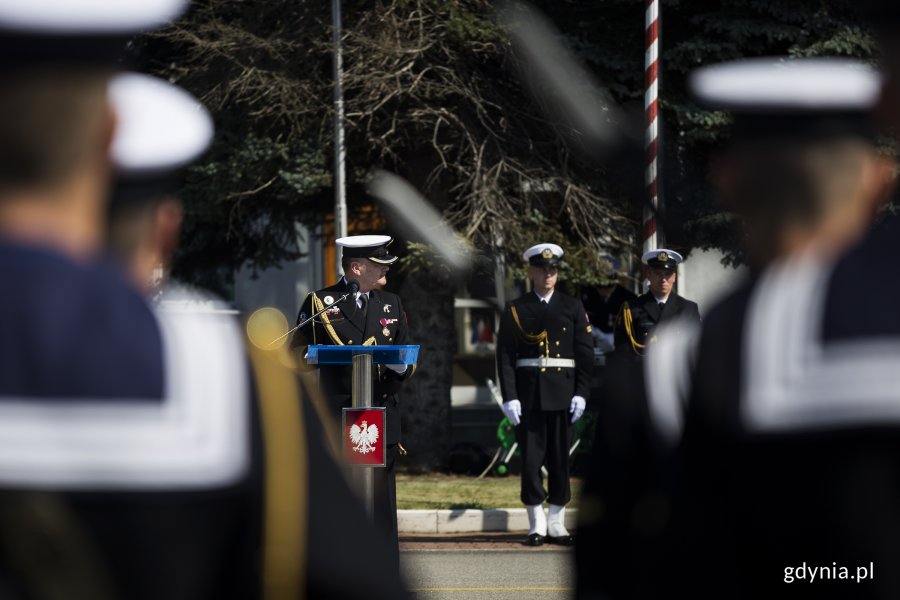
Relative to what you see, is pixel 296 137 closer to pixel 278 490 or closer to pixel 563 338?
pixel 563 338

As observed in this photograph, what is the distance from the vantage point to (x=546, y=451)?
1107cm

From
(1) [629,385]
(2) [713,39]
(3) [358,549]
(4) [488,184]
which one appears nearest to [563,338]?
(4) [488,184]

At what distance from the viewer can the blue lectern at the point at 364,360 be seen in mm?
8359

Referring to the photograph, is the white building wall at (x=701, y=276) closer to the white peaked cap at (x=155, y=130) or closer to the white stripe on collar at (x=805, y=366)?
the white stripe on collar at (x=805, y=366)

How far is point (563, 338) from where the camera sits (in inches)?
435

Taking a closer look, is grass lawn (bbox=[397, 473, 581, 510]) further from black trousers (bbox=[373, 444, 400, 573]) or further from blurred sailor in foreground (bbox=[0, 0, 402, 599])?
blurred sailor in foreground (bbox=[0, 0, 402, 599])

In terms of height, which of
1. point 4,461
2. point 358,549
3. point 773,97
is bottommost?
point 358,549

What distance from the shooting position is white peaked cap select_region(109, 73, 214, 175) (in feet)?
5.71

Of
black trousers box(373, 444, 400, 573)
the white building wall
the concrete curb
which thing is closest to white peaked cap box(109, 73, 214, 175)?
black trousers box(373, 444, 400, 573)

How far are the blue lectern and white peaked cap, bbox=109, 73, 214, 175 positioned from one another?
21.1 feet

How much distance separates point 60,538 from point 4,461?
0.10 meters

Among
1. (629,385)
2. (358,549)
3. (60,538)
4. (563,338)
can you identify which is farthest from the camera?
(563,338)
